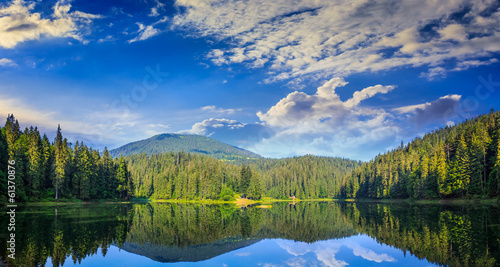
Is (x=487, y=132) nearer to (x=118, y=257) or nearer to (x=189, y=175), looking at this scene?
(x=118, y=257)

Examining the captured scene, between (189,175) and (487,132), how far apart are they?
126m

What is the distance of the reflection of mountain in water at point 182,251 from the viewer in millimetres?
27947

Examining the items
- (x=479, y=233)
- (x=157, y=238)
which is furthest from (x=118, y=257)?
Result: (x=479, y=233)

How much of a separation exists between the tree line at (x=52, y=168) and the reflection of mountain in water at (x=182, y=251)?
49.2 meters

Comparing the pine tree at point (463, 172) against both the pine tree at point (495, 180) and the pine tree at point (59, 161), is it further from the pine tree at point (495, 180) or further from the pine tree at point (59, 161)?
the pine tree at point (59, 161)

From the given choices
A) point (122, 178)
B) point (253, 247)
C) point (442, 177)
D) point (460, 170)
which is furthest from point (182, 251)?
point (122, 178)

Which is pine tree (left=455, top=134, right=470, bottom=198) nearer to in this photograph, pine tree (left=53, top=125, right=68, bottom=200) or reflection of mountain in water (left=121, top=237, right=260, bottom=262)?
reflection of mountain in water (left=121, top=237, right=260, bottom=262)

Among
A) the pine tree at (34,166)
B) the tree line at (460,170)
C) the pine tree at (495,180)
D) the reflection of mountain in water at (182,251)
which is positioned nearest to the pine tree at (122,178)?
the pine tree at (34,166)

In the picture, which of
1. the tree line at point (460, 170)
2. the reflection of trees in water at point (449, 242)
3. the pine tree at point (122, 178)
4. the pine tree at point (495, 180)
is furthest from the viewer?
the pine tree at point (122, 178)

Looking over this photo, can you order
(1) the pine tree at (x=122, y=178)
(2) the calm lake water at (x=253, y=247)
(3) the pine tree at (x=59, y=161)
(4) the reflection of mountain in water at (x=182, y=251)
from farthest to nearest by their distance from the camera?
(1) the pine tree at (x=122, y=178), (3) the pine tree at (x=59, y=161), (4) the reflection of mountain in water at (x=182, y=251), (2) the calm lake water at (x=253, y=247)

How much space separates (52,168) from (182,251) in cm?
7561

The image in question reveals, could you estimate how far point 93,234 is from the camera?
112 ft

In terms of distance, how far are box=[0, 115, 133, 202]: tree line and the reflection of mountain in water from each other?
162 feet

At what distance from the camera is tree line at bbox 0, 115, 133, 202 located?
72.1 metres
